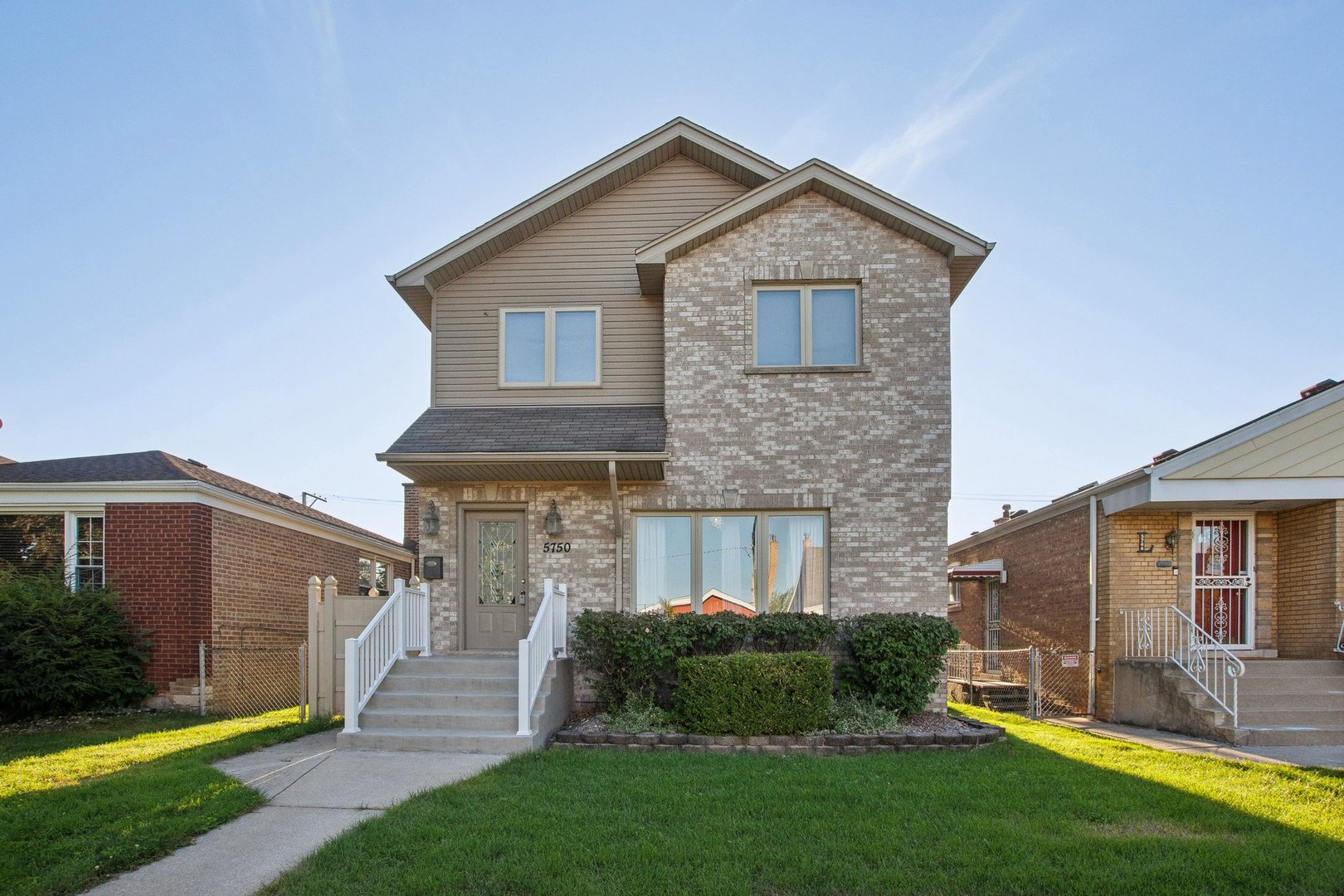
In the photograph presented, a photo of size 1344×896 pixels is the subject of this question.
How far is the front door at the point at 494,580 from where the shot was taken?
36.4 ft

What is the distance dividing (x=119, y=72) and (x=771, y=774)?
13.4m

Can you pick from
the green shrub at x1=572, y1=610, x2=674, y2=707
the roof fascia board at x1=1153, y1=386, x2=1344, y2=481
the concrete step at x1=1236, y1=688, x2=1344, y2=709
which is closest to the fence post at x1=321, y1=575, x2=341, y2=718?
the green shrub at x1=572, y1=610, x2=674, y2=707

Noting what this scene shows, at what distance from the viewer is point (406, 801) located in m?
6.50

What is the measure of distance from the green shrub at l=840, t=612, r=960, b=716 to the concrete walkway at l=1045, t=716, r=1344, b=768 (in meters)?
2.58

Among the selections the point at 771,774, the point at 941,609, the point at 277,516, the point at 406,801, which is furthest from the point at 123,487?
the point at 941,609

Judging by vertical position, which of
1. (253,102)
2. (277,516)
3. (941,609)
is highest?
(253,102)

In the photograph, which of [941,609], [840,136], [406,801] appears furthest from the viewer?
[840,136]

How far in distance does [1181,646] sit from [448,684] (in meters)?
10.1

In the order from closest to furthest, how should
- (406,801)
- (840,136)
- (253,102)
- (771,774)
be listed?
(406,801) → (771,774) → (840,136) → (253,102)

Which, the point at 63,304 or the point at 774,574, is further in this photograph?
the point at 63,304

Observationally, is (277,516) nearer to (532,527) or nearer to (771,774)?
(532,527)

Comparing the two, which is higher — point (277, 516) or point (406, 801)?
point (277, 516)

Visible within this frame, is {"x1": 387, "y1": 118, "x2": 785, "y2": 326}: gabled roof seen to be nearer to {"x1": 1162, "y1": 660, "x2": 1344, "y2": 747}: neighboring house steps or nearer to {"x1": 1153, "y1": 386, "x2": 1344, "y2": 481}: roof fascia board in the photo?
{"x1": 1153, "y1": 386, "x2": 1344, "y2": 481}: roof fascia board

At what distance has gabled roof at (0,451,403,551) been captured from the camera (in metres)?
12.2
